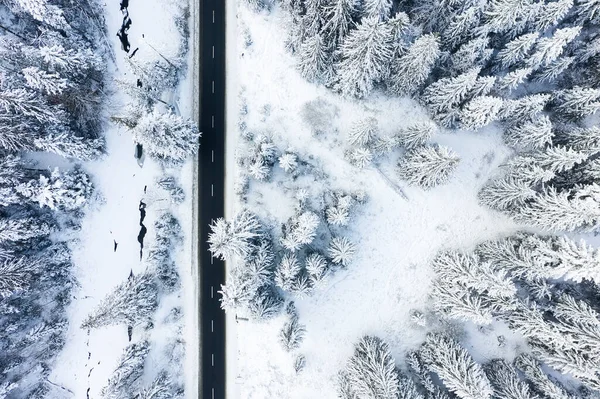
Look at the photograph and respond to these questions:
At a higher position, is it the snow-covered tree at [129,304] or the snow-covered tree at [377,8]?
the snow-covered tree at [377,8]

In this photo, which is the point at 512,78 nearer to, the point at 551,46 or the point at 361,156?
the point at 551,46

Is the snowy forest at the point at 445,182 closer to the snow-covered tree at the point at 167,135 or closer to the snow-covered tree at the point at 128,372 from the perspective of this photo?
the snow-covered tree at the point at 167,135

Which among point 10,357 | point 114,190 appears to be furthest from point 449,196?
point 10,357

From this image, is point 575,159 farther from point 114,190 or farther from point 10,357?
point 10,357

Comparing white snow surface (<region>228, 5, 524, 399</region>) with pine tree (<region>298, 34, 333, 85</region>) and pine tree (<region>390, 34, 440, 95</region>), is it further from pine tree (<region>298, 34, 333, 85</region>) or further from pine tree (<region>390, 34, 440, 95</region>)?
pine tree (<region>390, 34, 440, 95</region>)

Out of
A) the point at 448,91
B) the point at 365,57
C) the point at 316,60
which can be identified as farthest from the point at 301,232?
the point at 448,91

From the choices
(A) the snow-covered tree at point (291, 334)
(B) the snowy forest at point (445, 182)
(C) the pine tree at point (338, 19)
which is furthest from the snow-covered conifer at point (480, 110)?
(A) the snow-covered tree at point (291, 334)
